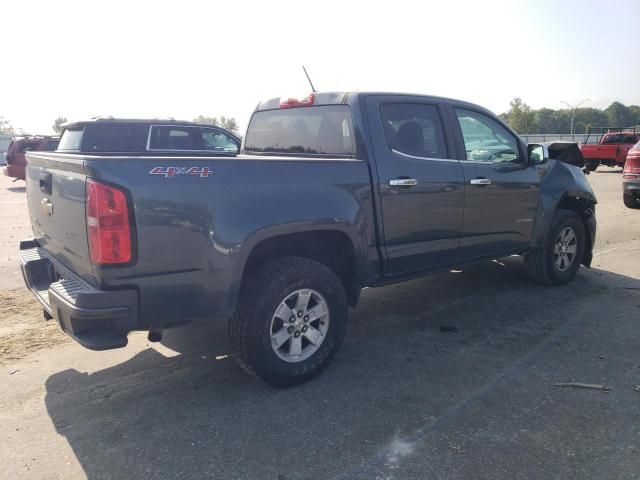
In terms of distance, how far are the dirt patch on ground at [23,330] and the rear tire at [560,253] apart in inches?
181

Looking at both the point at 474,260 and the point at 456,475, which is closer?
the point at 456,475

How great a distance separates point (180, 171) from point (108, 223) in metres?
0.47

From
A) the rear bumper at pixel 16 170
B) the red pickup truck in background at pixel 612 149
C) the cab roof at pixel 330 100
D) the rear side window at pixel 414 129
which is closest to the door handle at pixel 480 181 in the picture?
the rear side window at pixel 414 129

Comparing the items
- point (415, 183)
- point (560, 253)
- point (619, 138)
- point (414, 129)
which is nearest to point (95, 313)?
point (415, 183)

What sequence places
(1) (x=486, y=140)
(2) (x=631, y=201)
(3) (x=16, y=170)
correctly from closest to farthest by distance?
(1) (x=486, y=140) → (2) (x=631, y=201) → (3) (x=16, y=170)

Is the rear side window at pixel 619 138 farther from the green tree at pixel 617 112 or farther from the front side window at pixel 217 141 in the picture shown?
the green tree at pixel 617 112

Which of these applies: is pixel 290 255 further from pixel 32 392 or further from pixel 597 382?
pixel 597 382

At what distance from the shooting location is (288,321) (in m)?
3.44

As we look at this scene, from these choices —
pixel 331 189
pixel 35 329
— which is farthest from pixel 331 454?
pixel 35 329

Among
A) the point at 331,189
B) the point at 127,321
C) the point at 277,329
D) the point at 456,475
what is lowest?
the point at 456,475

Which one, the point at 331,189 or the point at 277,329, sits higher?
the point at 331,189

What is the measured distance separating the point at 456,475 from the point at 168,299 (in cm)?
177

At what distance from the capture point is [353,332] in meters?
4.51

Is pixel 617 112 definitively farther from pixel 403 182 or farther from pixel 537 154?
pixel 403 182
